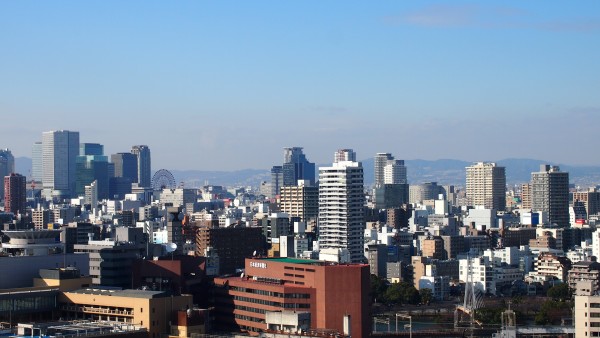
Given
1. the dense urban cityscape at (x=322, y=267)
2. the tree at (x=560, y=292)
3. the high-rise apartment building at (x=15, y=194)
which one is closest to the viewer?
the dense urban cityscape at (x=322, y=267)

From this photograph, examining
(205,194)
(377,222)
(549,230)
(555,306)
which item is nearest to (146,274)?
(555,306)

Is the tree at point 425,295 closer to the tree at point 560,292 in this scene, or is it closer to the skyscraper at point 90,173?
the tree at point 560,292

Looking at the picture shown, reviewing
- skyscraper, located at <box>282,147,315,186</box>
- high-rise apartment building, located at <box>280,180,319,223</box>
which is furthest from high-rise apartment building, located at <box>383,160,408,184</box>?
high-rise apartment building, located at <box>280,180,319,223</box>

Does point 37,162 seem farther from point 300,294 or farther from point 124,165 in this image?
point 300,294

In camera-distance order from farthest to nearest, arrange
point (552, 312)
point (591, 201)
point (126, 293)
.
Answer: point (591, 201) < point (552, 312) < point (126, 293)

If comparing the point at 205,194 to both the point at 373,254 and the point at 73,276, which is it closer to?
the point at 373,254

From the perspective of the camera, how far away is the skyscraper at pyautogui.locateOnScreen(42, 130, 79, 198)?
463 feet

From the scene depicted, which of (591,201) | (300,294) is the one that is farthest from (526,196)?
(300,294)

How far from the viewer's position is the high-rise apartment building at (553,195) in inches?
3282

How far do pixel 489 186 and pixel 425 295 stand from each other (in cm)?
5629

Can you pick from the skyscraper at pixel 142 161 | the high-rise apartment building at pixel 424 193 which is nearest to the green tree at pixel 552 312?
the high-rise apartment building at pixel 424 193

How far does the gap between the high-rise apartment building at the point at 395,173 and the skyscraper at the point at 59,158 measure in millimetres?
35166

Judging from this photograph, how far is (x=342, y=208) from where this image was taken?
58.1 m

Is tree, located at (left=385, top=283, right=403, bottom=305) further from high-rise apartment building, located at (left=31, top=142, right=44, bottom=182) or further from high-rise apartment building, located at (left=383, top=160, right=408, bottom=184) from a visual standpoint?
high-rise apartment building, located at (left=31, top=142, right=44, bottom=182)
